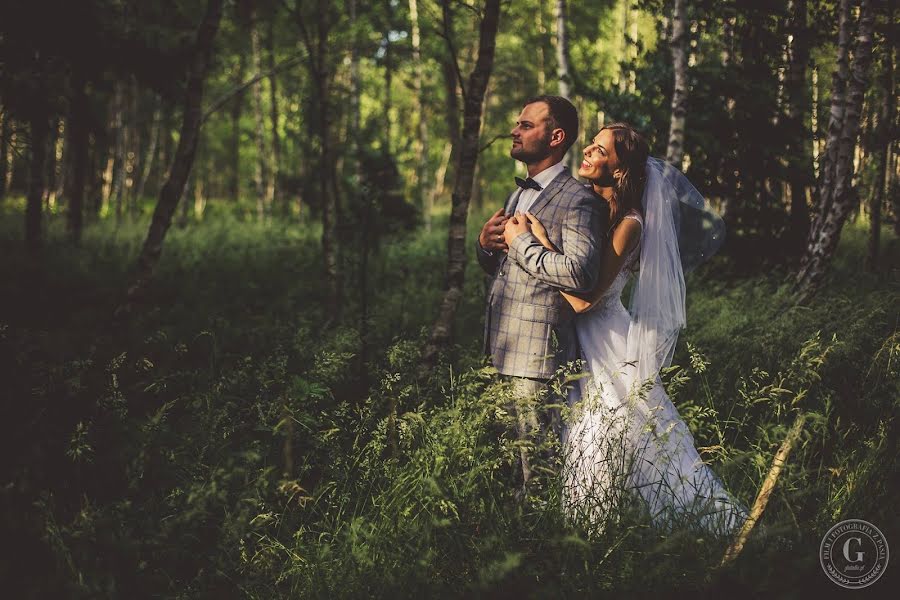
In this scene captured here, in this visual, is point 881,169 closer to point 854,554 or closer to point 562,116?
point 562,116

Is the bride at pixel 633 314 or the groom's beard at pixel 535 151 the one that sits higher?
the groom's beard at pixel 535 151

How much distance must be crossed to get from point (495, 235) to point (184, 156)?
4.32m

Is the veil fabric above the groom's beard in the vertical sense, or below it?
below

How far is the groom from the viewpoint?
2916mm

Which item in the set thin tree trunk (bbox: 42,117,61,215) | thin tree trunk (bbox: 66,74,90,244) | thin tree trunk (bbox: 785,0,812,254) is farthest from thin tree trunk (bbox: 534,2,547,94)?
thin tree trunk (bbox: 42,117,61,215)

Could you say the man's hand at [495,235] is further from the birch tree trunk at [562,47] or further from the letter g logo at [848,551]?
the birch tree trunk at [562,47]

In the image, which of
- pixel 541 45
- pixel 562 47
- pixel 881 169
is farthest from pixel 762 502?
pixel 541 45

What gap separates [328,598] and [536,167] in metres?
2.29

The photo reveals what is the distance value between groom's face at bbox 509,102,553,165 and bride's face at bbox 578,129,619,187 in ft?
0.71

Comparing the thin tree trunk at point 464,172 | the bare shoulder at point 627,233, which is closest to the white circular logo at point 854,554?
the bare shoulder at point 627,233

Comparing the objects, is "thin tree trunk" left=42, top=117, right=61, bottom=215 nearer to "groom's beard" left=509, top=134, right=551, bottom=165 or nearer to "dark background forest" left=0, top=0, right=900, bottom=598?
"dark background forest" left=0, top=0, right=900, bottom=598

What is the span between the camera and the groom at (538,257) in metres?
2.92

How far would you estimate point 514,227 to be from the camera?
9.88 ft

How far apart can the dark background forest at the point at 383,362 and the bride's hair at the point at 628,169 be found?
86 cm
